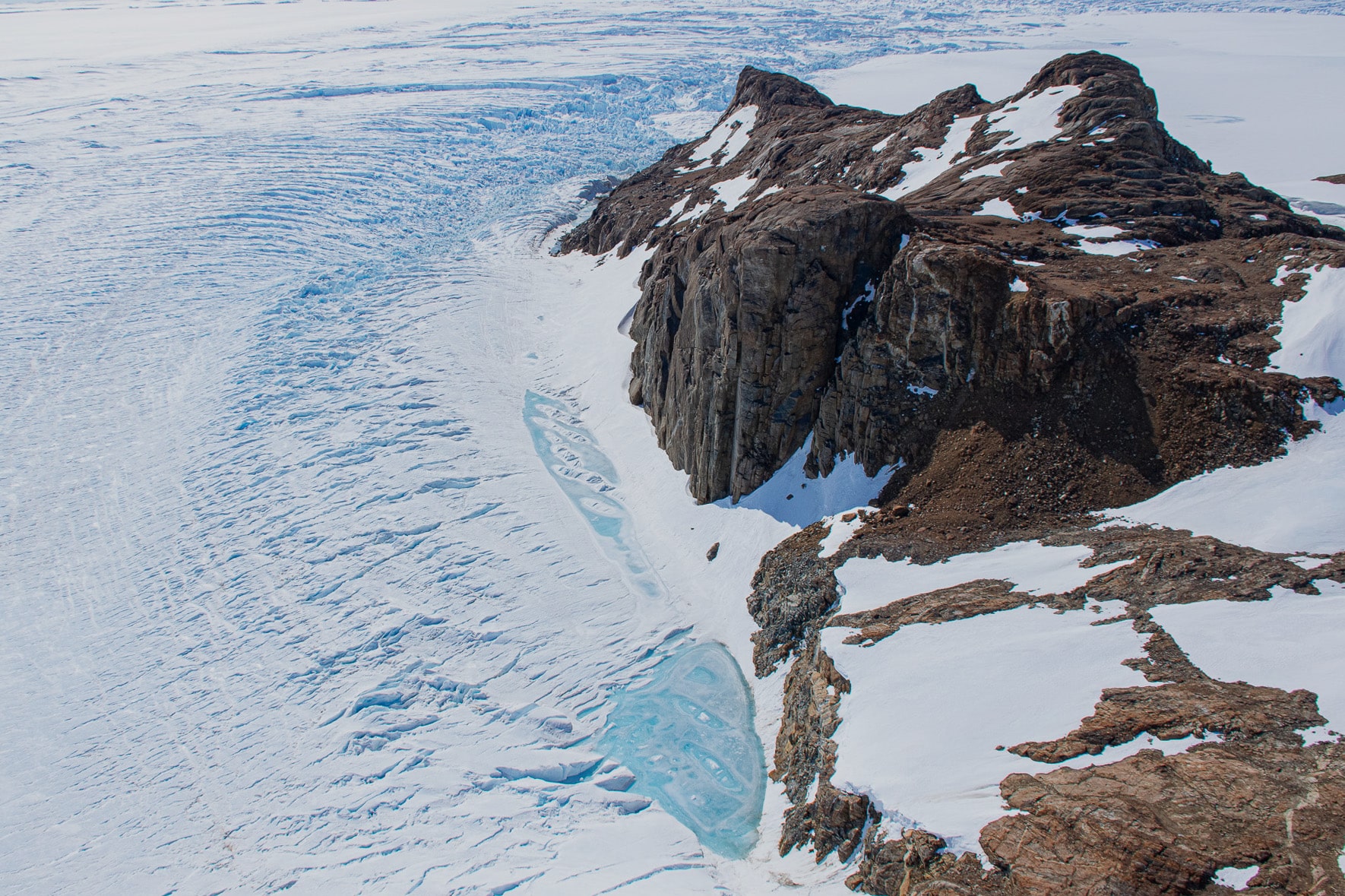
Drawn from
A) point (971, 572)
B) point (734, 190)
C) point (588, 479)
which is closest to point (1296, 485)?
→ point (971, 572)

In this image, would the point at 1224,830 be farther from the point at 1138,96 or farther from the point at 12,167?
the point at 12,167

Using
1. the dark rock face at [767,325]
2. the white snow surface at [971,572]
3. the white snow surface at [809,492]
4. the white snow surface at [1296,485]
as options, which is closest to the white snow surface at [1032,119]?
the dark rock face at [767,325]

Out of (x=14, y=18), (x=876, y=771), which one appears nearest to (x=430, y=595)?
(x=876, y=771)

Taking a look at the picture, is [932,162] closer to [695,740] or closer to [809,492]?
[809,492]

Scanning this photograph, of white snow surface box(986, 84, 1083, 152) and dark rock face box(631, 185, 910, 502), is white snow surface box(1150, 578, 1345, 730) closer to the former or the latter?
dark rock face box(631, 185, 910, 502)

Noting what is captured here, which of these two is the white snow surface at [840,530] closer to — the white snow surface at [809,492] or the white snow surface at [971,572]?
the white snow surface at [809,492]

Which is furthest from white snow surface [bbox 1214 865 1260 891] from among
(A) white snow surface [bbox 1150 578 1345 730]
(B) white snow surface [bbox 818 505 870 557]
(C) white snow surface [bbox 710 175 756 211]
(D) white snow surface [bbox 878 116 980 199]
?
(C) white snow surface [bbox 710 175 756 211]
